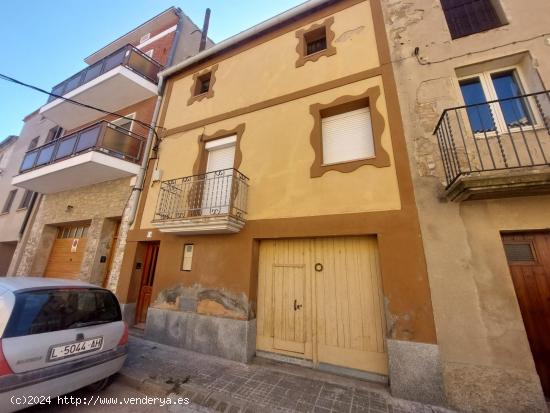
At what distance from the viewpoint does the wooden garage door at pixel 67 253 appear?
316 inches

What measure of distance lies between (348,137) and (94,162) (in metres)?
7.43

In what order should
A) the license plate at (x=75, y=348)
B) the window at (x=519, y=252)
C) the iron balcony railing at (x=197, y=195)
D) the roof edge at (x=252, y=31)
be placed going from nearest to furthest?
the license plate at (x=75, y=348) → the window at (x=519, y=252) → the iron balcony railing at (x=197, y=195) → the roof edge at (x=252, y=31)

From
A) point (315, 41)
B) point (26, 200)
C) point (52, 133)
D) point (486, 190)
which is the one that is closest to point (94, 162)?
point (315, 41)

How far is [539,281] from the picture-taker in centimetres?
324

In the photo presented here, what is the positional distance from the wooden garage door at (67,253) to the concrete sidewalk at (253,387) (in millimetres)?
5479

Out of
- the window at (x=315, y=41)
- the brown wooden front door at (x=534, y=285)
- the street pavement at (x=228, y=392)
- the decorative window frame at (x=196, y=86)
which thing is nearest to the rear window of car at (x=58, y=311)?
the street pavement at (x=228, y=392)

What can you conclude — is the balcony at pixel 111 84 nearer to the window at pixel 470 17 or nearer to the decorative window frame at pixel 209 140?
the decorative window frame at pixel 209 140

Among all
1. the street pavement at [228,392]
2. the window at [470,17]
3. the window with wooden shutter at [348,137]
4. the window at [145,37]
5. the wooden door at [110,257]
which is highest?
the window at [145,37]

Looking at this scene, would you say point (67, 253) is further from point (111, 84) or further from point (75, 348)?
point (75, 348)

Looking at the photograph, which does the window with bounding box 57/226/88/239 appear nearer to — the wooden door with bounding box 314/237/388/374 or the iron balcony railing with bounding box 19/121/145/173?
the iron balcony railing with bounding box 19/121/145/173

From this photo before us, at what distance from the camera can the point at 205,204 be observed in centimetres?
607

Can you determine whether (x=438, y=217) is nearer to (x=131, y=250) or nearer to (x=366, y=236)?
(x=366, y=236)

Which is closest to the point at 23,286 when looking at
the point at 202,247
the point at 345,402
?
the point at 202,247

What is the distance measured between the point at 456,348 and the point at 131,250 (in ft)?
24.9
